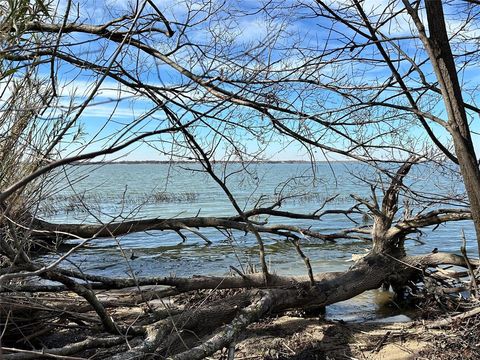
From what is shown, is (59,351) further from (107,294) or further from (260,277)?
(260,277)

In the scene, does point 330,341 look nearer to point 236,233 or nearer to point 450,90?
point 450,90

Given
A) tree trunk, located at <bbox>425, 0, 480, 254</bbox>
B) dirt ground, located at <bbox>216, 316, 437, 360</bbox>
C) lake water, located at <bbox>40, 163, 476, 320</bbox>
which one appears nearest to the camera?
tree trunk, located at <bbox>425, 0, 480, 254</bbox>

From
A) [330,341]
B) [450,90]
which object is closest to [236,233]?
[330,341]

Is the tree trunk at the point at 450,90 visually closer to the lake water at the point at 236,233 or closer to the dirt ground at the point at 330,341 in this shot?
the lake water at the point at 236,233

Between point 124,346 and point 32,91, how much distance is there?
2.04m

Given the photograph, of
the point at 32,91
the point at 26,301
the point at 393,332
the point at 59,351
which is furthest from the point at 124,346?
the point at 393,332

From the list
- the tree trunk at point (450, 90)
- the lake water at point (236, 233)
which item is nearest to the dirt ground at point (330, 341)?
the lake water at point (236, 233)

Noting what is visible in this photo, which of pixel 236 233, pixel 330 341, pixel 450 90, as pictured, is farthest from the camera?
pixel 236 233

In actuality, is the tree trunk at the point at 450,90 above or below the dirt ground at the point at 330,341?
above

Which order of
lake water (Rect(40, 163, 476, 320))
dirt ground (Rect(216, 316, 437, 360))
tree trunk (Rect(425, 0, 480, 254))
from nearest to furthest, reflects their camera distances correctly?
1. tree trunk (Rect(425, 0, 480, 254))
2. lake water (Rect(40, 163, 476, 320))
3. dirt ground (Rect(216, 316, 437, 360))

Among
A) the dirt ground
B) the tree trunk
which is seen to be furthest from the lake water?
the tree trunk

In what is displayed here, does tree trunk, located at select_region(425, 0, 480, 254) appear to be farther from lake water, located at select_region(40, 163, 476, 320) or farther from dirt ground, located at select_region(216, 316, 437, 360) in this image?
dirt ground, located at select_region(216, 316, 437, 360)

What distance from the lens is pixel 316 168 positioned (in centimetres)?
412

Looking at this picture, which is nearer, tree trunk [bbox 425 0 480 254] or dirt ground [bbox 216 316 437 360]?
tree trunk [bbox 425 0 480 254]
